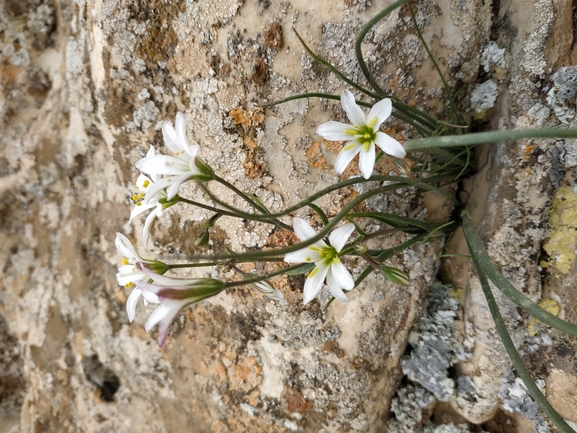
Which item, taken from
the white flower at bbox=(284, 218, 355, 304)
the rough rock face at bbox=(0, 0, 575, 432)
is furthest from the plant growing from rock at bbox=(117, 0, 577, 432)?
the rough rock face at bbox=(0, 0, 575, 432)

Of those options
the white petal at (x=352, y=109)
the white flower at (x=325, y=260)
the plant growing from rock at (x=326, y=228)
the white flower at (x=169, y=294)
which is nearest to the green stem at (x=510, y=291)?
the plant growing from rock at (x=326, y=228)

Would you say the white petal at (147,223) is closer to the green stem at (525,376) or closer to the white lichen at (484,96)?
the green stem at (525,376)

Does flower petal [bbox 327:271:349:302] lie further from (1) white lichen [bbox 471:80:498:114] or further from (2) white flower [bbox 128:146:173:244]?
(1) white lichen [bbox 471:80:498:114]

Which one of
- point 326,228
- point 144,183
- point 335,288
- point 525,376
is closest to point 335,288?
point 335,288

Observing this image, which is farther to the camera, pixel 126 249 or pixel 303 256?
pixel 126 249

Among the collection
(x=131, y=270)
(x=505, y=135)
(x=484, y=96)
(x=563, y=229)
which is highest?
(x=484, y=96)

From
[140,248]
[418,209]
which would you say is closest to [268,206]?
[418,209]

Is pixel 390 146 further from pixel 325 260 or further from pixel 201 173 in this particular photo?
pixel 201 173
